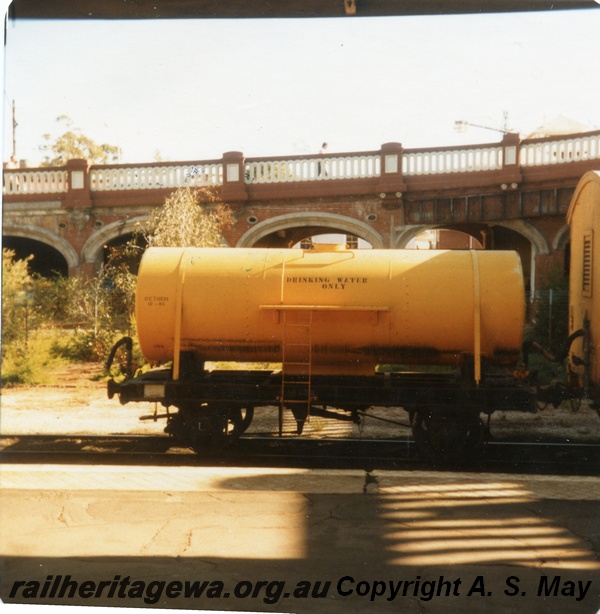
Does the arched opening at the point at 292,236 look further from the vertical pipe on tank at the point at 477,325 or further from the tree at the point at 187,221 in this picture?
the vertical pipe on tank at the point at 477,325

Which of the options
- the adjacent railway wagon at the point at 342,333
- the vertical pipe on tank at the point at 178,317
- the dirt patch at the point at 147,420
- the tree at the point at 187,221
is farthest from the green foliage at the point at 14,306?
the vertical pipe on tank at the point at 178,317

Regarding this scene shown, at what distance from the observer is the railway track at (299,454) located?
29.4 ft

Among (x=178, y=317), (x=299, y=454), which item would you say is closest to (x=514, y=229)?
(x=299, y=454)

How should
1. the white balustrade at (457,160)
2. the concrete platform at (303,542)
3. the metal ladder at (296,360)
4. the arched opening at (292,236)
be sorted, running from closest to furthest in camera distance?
the concrete platform at (303,542), the metal ladder at (296,360), the white balustrade at (457,160), the arched opening at (292,236)

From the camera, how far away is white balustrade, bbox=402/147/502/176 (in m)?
15.6

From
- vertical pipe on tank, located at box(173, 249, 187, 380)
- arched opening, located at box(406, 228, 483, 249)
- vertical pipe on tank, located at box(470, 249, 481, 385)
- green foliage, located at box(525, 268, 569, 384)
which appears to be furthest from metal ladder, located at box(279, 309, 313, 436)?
arched opening, located at box(406, 228, 483, 249)

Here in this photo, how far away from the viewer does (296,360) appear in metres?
9.46

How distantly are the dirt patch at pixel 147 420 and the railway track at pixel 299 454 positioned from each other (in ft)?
1.34

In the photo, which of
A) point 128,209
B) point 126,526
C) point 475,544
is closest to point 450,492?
point 475,544

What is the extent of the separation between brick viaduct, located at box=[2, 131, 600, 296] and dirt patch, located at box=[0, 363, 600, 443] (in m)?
4.23

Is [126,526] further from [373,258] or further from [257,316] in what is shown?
[373,258]

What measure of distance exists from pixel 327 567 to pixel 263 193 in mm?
12202

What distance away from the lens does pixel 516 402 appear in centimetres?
909

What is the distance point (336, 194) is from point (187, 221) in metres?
3.80
